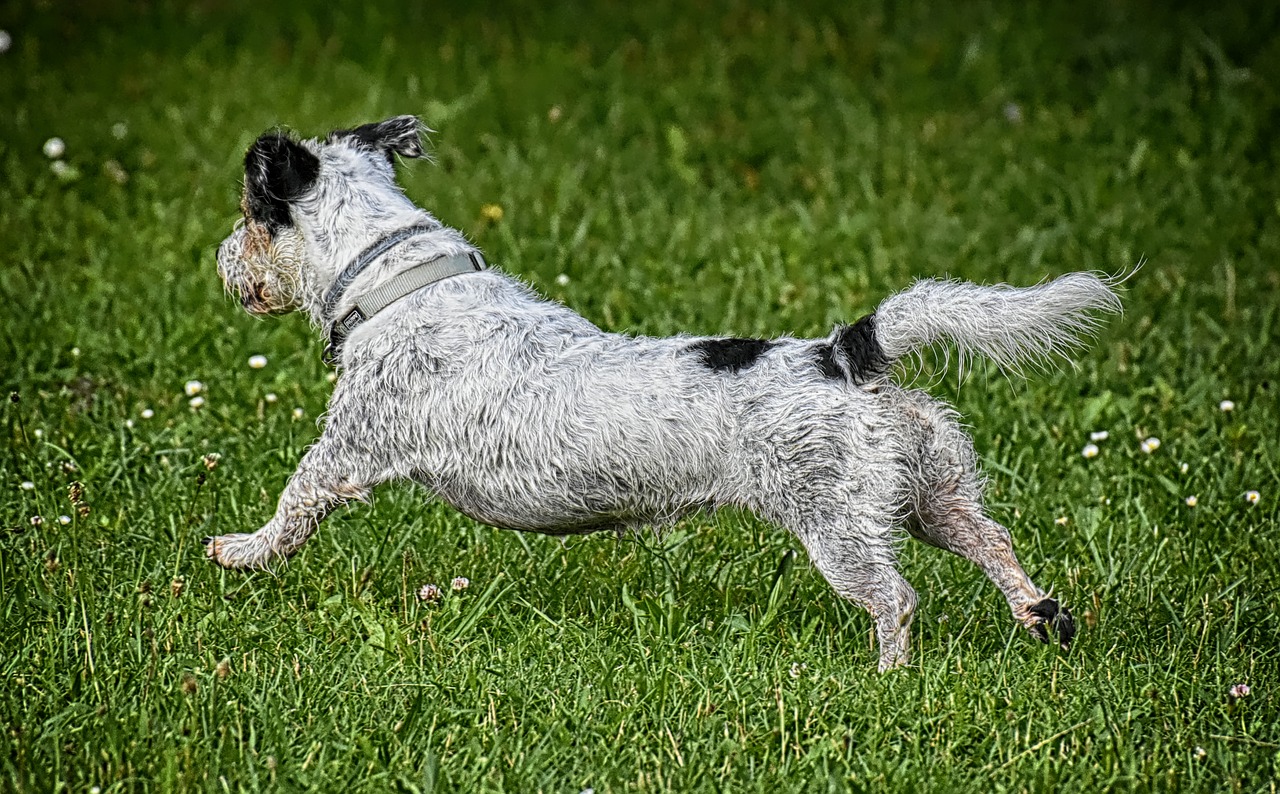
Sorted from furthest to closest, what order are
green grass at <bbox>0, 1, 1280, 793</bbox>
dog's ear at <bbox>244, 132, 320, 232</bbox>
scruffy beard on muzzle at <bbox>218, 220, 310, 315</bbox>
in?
scruffy beard on muzzle at <bbox>218, 220, 310, 315</bbox> → dog's ear at <bbox>244, 132, 320, 232</bbox> → green grass at <bbox>0, 1, 1280, 793</bbox>

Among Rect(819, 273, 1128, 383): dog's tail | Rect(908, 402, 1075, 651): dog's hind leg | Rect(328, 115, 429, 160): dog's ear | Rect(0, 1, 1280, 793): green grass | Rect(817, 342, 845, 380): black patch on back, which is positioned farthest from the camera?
Rect(328, 115, 429, 160): dog's ear

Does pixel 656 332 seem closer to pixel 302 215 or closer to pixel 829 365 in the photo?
pixel 302 215

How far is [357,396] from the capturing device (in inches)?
178

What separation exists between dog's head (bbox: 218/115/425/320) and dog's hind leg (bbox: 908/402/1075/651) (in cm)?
176

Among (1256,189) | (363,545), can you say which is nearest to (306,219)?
(363,545)

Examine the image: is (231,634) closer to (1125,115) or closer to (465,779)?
(465,779)

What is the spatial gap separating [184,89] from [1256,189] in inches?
269

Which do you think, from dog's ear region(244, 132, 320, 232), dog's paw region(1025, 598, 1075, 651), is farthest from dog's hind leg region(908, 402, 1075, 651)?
dog's ear region(244, 132, 320, 232)

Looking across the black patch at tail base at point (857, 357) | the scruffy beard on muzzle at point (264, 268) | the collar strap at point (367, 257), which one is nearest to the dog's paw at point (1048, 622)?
the black patch at tail base at point (857, 357)

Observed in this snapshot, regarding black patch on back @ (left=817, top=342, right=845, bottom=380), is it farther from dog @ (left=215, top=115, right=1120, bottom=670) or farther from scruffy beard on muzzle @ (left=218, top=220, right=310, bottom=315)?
scruffy beard on muzzle @ (left=218, top=220, right=310, bottom=315)

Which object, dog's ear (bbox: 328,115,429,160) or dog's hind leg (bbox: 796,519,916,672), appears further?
dog's ear (bbox: 328,115,429,160)

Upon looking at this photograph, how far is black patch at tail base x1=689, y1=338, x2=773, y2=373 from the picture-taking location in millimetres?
4266

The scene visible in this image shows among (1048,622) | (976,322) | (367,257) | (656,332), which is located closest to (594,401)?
(367,257)

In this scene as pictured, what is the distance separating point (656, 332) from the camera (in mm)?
7066
